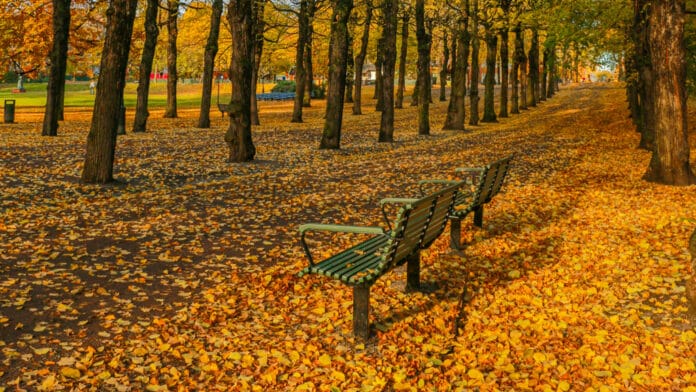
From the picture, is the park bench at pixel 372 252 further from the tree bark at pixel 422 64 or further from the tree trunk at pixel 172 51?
the tree trunk at pixel 172 51

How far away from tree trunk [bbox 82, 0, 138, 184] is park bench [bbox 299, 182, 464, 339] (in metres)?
8.16

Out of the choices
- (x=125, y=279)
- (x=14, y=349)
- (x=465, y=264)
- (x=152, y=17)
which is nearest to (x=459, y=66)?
(x=152, y=17)

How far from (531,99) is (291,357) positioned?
45.5m

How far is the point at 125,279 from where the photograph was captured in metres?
→ 7.04

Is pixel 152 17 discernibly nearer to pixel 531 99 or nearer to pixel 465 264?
pixel 465 264

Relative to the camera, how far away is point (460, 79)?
26406 millimetres

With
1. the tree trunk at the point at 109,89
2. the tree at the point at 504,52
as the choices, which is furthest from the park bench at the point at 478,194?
the tree at the point at 504,52

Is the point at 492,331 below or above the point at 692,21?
below

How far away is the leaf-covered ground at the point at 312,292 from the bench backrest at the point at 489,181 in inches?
24.5

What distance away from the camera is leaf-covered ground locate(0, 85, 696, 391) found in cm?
493

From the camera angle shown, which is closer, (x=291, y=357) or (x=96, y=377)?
(x=96, y=377)

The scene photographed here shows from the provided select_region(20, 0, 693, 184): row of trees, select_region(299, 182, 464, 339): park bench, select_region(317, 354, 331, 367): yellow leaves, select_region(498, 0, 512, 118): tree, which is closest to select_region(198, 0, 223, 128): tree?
select_region(20, 0, 693, 184): row of trees

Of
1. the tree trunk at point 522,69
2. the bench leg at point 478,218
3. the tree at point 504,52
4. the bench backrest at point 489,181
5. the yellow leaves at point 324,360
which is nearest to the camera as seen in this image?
the yellow leaves at point 324,360

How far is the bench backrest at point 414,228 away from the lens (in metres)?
5.43
